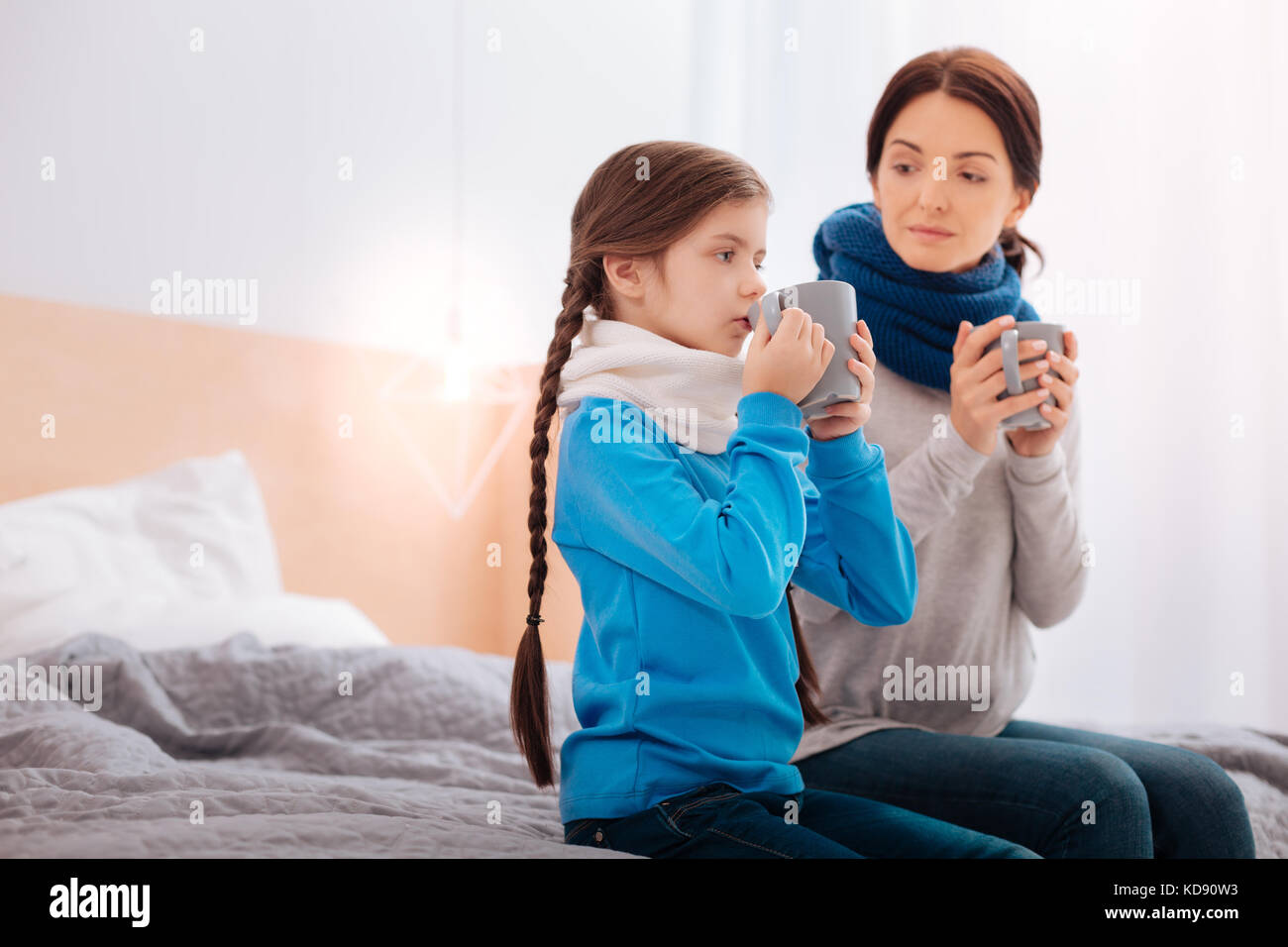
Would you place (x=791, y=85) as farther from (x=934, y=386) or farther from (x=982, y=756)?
(x=982, y=756)

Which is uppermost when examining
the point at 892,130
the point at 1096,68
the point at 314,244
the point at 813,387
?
the point at 1096,68

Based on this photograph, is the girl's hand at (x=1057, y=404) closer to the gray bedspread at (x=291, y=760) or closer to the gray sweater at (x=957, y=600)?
the gray sweater at (x=957, y=600)

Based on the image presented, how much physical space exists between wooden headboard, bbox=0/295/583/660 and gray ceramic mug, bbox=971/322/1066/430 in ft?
3.90

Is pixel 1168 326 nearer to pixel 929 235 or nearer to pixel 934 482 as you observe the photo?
pixel 929 235

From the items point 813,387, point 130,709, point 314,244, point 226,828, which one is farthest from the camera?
point 314,244

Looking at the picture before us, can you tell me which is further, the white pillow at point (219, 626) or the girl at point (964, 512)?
the white pillow at point (219, 626)

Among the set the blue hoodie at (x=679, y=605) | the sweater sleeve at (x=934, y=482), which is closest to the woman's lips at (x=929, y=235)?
the sweater sleeve at (x=934, y=482)

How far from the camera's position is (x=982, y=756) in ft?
3.26

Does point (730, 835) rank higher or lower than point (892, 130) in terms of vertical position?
lower

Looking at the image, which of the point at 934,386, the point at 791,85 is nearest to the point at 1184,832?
the point at 934,386

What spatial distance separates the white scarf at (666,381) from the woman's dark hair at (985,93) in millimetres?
485

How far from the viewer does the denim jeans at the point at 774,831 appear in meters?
0.75

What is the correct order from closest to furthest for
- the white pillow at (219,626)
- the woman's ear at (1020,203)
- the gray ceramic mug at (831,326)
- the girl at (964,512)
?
the gray ceramic mug at (831,326), the girl at (964,512), the woman's ear at (1020,203), the white pillow at (219,626)
